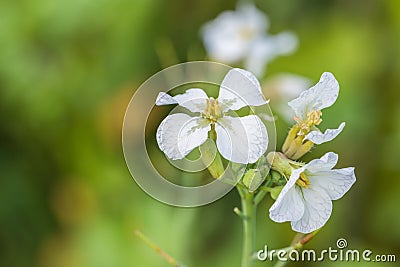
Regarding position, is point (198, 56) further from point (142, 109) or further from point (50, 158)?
point (50, 158)

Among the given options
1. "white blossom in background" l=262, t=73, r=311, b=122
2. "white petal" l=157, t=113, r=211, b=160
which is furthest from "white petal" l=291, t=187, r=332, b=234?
"white blossom in background" l=262, t=73, r=311, b=122

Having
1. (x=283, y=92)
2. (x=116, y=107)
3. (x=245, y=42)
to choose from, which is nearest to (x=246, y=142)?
(x=283, y=92)

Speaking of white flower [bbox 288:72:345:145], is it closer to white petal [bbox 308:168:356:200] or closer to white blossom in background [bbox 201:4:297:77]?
white petal [bbox 308:168:356:200]

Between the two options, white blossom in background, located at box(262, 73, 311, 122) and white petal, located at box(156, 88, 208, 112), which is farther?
white blossom in background, located at box(262, 73, 311, 122)

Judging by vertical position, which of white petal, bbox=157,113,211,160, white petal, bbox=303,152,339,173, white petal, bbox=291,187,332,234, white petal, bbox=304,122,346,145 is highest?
white petal, bbox=157,113,211,160

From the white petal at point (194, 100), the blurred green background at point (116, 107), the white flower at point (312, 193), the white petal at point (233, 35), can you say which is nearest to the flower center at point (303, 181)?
the white flower at point (312, 193)

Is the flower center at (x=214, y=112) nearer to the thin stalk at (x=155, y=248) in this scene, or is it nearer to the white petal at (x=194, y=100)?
the white petal at (x=194, y=100)

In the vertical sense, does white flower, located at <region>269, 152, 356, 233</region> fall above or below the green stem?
above

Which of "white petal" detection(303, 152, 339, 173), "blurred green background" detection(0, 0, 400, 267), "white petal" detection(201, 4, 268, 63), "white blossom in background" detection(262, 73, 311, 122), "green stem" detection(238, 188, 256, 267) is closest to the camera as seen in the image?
"white petal" detection(303, 152, 339, 173)

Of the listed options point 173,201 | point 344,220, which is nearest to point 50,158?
point 173,201
